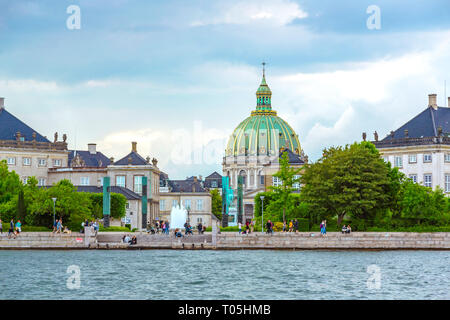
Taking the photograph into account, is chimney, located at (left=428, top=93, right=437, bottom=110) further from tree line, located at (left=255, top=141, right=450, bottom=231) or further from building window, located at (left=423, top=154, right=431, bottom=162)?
tree line, located at (left=255, top=141, right=450, bottom=231)

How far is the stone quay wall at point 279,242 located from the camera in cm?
7900

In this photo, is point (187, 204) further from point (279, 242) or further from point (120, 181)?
point (279, 242)

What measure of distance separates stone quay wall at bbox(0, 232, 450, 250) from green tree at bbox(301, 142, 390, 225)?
769 centimetres

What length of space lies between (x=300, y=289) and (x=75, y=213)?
142 feet

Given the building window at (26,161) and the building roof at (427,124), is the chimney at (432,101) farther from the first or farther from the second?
the building window at (26,161)

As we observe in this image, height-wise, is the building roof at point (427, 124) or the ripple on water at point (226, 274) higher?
the building roof at point (427, 124)

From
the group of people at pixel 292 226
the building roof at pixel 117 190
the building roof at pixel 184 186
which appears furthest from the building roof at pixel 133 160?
the group of people at pixel 292 226

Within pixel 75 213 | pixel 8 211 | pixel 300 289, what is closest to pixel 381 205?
pixel 75 213

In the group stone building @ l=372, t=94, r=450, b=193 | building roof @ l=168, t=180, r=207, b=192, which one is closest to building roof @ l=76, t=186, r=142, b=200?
stone building @ l=372, t=94, r=450, b=193

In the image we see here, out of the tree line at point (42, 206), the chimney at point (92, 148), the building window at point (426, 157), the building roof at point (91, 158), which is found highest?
the chimney at point (92, 148)

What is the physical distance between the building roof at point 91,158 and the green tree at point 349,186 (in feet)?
190

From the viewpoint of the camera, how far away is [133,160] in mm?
131875
